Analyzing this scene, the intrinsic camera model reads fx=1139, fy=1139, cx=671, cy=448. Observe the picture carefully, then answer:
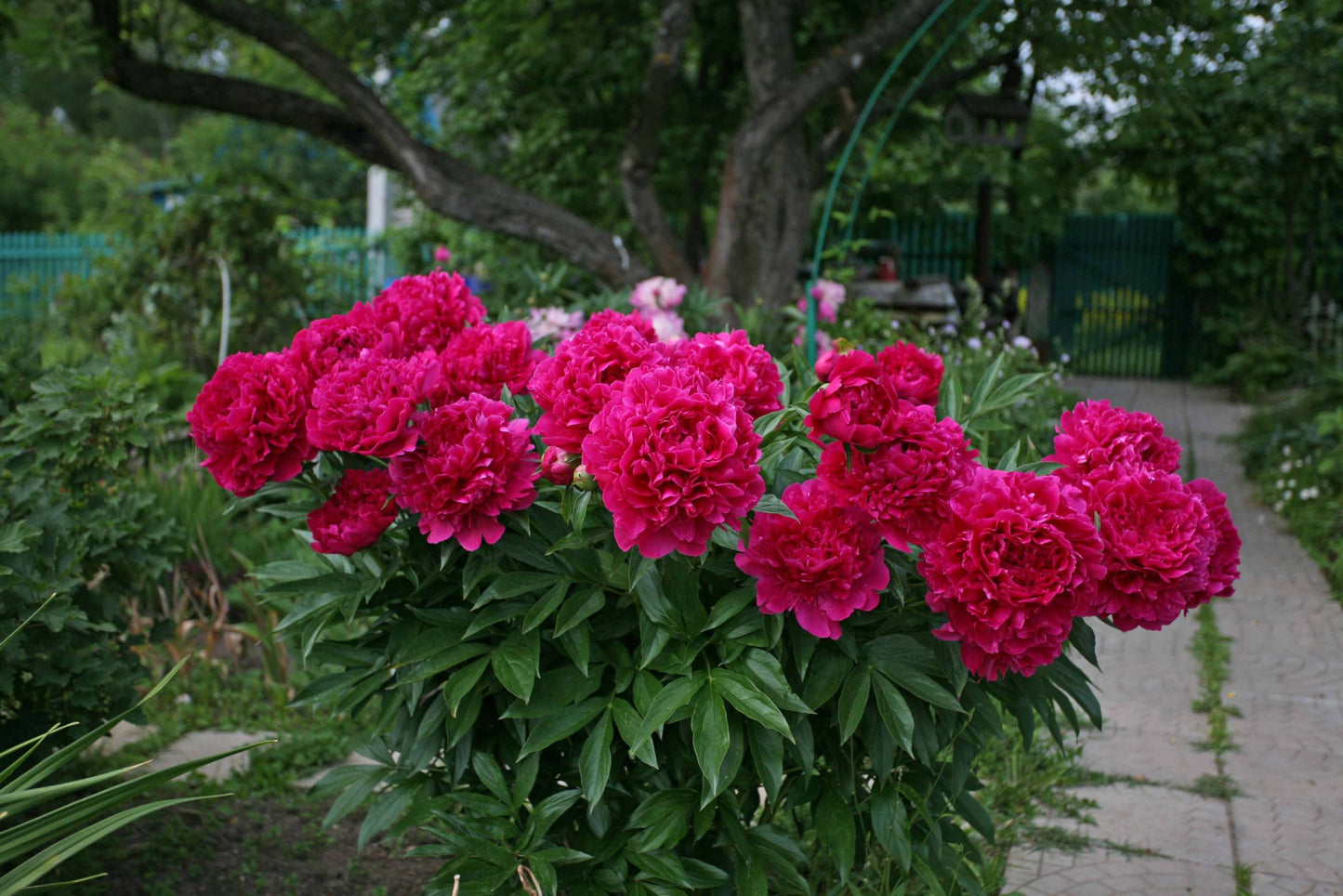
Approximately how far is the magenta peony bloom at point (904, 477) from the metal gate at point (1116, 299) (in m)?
12.9

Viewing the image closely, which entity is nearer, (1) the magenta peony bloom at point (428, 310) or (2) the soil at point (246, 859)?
(1) the magenta peony bloom at point (428, 310)

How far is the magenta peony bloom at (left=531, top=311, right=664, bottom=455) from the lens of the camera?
5.22 ft

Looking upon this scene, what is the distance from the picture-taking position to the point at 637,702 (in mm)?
1687

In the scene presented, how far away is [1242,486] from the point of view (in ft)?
23.2

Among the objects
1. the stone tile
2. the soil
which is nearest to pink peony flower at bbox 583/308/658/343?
the soil

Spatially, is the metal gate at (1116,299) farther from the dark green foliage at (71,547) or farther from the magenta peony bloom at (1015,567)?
the magenta peony bloom at (1015,567)

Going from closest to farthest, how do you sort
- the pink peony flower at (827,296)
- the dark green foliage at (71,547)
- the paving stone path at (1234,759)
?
the dark green foliage at (71,547), the paving stone path at (1234,759), the pink peony flower at (827,296)

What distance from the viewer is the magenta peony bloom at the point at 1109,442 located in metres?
1.78

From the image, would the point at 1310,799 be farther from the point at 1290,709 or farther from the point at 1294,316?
the point at 1294,316

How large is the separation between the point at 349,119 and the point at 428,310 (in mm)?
5230

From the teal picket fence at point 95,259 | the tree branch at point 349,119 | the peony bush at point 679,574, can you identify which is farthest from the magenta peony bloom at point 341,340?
the tree branch at point 349,119

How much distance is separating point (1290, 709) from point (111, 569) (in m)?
3.58

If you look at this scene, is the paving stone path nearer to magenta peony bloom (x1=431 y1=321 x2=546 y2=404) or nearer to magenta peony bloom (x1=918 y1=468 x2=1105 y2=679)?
magenta peony bloom (x1=918 y1=468 x2=1105 y2=679)

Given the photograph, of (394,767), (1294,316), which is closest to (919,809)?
(394,767)
